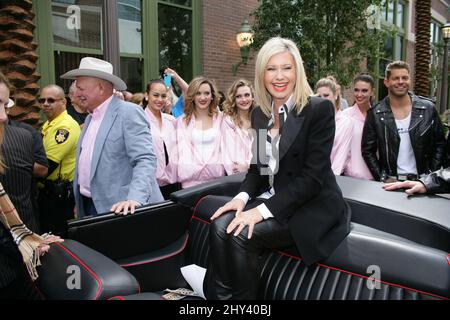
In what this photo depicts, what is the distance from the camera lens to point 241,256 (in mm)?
1976

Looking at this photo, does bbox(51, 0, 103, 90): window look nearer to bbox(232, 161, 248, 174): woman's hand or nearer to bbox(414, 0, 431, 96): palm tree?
bbox(232, 161, 248, 174): woman's hand

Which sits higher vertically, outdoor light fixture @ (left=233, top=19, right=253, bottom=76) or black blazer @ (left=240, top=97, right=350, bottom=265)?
outdoor light fixture @ (left=233, top=19, right=253, bottom=76)

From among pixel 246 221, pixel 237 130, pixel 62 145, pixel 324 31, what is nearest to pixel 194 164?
pixel 237 130

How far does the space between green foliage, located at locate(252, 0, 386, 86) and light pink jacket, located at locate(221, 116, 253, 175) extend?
420cm

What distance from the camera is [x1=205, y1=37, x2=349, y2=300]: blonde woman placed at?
196 cm

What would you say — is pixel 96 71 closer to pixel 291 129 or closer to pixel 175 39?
pixel 291 129

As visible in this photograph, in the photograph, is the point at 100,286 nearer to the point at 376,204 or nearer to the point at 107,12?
the point at 376,204

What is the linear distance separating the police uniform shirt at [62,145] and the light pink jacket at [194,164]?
1046 mm

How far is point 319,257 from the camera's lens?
6.20 ft

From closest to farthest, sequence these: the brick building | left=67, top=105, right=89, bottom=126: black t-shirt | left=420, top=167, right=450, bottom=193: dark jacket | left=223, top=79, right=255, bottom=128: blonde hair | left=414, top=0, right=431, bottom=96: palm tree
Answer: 1. left=420, top=167, right=450, bottom=193: dark jacket
2. left=223, top=79, right=255, bottom=128: blonde hair
3. left=67, top=105, right=89, bottom=126: black t-shirt
4. the brick building
5. left=414, top=0, right=431, bottom=96: palm tree

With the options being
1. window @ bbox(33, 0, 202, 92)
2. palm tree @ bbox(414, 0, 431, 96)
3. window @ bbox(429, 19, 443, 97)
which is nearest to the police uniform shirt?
window @ bbox(33, 0, 202, 92)

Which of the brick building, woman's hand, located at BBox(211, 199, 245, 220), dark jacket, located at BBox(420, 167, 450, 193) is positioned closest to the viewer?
woman's hand, located at BBox(211, 199, 245, 220)

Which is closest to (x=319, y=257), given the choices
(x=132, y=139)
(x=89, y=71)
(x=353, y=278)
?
(x=353, y=278)
